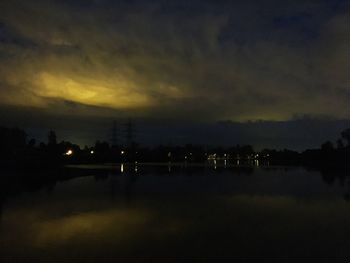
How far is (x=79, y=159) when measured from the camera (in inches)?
5728

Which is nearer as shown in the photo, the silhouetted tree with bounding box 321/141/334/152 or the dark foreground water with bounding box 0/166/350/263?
the dark foreground water with bounding box 0/166/350/263

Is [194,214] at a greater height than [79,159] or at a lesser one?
lesser

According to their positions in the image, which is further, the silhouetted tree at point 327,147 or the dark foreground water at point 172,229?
the silhouetted tree at point 327,147

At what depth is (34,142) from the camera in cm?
13612

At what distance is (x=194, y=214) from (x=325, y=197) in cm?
1839

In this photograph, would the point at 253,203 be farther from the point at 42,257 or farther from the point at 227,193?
the point at 42,257

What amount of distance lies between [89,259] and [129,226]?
303 inches

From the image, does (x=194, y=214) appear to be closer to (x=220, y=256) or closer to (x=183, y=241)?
(x=183, y=241)

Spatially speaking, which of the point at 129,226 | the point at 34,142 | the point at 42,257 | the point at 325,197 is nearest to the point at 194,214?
the point at 129,226

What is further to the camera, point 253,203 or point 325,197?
point 325,197

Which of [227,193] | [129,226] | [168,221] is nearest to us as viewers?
[129,226]

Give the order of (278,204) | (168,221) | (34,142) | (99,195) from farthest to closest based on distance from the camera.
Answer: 1. (34,142)
2. (99,195)
3. (278,204)
4. (168,221)

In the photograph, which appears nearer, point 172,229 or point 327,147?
point 172,229

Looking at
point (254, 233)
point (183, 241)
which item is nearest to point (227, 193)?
point (254, 233)
